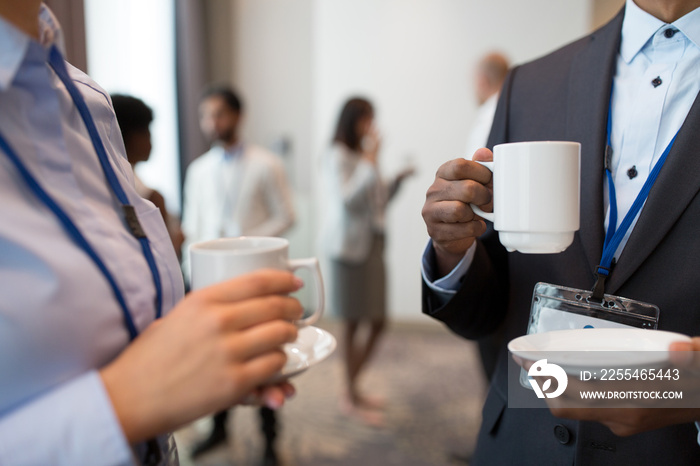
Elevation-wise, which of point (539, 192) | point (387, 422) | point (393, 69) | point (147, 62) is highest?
point (393, 69)

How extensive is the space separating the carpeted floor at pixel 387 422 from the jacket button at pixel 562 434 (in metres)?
1.75

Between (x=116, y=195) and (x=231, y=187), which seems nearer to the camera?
(x=116, y=195)

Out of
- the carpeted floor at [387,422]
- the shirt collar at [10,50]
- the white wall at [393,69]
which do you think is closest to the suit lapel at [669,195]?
the shirt collar at [10,50]

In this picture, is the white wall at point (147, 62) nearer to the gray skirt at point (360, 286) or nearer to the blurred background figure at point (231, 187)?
the blurred background figure at point (231, 187)

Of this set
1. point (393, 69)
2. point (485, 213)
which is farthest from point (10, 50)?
point (393, 69)

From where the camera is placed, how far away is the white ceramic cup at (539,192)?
70 centimetres

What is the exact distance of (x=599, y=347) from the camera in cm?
69

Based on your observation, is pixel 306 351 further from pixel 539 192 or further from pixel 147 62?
pixel 147 62

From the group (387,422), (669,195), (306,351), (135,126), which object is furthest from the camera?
(387,422)

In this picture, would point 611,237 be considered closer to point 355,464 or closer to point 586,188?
point 586,188

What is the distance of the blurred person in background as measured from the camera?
47 centimetres

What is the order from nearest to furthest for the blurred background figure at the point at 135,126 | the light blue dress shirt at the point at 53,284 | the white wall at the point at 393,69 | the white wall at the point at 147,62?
the light blue dress shirt at the point at 53,284 → the blurred background figure at the point at 135,126 → the white wall at the point at 147,62 → the white wall at the point at 393,69

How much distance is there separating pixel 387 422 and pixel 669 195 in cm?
243

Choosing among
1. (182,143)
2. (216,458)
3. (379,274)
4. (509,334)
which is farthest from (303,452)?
(182,143)
